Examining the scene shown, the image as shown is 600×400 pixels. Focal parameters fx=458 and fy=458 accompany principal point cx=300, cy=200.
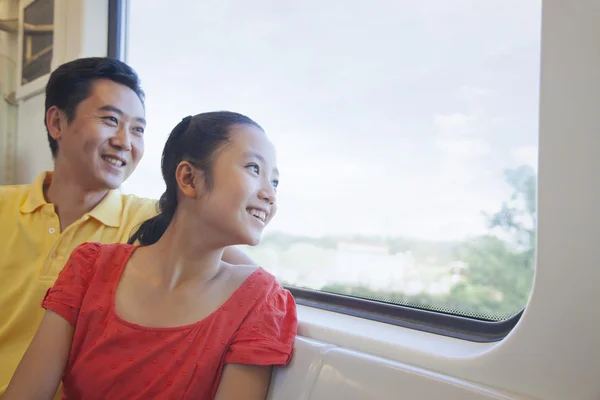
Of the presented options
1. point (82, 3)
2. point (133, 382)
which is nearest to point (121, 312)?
point (133, 382)

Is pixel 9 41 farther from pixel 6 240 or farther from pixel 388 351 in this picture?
pixel 388 351

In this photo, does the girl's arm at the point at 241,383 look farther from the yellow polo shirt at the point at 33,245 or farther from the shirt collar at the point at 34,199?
the shirt collar at the point at 34,199

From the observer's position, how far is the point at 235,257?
1304 mm

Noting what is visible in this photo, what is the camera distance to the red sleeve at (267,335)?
0.94 m

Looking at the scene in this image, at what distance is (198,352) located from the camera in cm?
95

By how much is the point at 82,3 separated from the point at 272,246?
1595mm

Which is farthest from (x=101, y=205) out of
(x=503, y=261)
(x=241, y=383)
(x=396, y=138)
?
(x=503, y=261)

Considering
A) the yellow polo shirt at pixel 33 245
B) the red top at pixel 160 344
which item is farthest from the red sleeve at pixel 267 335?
the yellow polo shirt at pixel 33 245

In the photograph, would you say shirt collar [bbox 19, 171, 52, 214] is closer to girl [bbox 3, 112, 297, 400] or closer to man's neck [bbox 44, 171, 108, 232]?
man's neck [bbox 44, 171, 108, 232]

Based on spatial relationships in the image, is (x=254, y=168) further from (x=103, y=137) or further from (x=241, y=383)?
Answer: (x=103, y=137)

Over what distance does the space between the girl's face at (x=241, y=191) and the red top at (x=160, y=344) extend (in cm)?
17

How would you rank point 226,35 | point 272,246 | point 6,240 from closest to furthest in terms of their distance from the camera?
point 6,240, point 272,246, point 226,35

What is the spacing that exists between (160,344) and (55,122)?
0.96 metres

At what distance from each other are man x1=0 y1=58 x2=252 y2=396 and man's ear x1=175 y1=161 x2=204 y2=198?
0.35 metres
